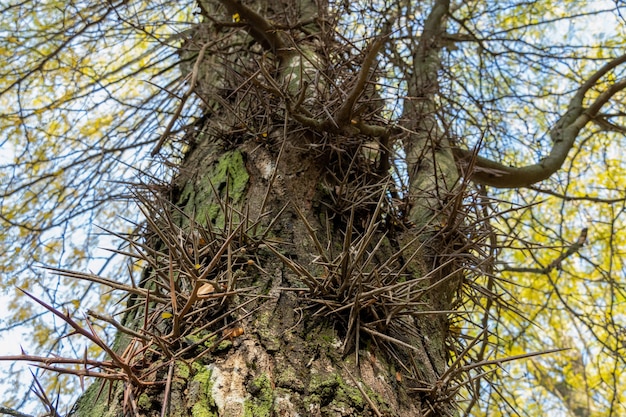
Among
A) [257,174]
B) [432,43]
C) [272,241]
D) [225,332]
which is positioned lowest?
[225,332]

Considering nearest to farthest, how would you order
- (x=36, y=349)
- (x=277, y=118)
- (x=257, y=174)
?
(x=257, y=174)
(x=277, y=118)
(x=36, y=349)

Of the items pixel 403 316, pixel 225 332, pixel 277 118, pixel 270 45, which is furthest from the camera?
pixel 270 45

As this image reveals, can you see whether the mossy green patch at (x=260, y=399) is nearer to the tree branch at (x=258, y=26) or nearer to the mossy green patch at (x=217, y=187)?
the mossy green patch at (x=217, y=187)

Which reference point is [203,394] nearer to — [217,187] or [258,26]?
[217,187]

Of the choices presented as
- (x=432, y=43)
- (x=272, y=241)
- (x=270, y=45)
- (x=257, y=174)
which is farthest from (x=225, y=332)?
(x=432, y=43)

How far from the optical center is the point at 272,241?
5.42ft

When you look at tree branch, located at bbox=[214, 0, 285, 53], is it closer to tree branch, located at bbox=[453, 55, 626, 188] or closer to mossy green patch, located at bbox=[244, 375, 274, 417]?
tree branch, located at bbox=[453, 55, 626, 188]

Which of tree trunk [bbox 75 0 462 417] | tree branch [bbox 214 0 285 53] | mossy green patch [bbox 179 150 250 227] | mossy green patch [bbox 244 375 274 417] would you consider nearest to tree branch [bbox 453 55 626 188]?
tree trunk [bbox 75 0 462 417]

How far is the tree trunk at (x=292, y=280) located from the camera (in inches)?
49.6

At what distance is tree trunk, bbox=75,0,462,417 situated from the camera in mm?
1261

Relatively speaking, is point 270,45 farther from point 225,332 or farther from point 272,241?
point 225,332

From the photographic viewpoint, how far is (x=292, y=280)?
5.15 ft

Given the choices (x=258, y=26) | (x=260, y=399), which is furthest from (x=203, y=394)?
(x=258, y=26)

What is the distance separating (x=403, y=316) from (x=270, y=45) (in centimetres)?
166
